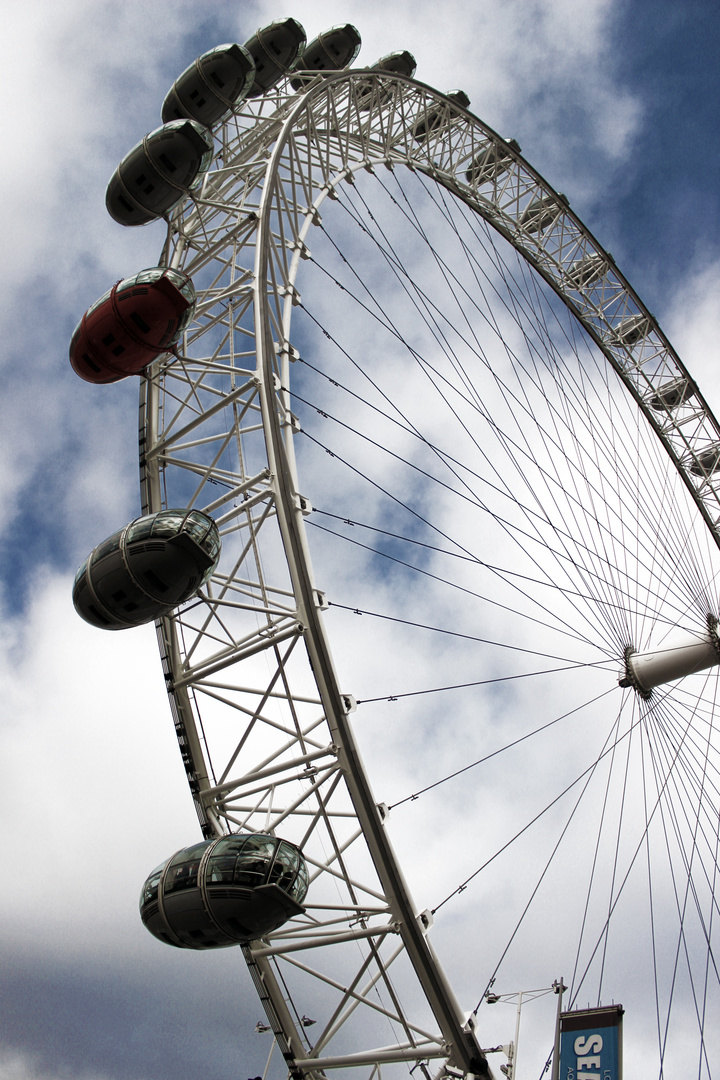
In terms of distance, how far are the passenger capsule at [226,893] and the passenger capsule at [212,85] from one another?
50.1 ft

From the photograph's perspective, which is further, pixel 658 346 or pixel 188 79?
pixel 658 346

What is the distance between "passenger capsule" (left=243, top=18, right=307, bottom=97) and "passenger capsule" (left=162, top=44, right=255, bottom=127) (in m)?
2.39

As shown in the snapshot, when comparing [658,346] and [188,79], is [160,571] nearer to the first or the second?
[188,79]

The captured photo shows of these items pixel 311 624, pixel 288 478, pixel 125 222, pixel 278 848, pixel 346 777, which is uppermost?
pixel 125 222

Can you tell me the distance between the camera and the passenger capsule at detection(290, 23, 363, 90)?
2352 cm

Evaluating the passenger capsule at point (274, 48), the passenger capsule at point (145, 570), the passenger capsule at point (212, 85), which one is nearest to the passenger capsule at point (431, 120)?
the passenger capsule at point (274, 48)

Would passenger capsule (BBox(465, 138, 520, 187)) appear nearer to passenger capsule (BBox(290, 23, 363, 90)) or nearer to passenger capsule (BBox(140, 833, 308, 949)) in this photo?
passenger capsule (BBox(290, 23, 363, 90))

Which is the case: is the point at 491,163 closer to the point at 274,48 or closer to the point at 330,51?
the point at 330,51

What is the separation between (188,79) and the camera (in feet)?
60.0

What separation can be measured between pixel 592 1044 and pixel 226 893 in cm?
916

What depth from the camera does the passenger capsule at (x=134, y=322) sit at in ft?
44.9

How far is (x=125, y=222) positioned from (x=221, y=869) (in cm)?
1266

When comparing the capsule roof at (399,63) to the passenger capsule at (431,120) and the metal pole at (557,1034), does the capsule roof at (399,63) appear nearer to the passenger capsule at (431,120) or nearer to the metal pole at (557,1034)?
the passenger capsule at (431,120)

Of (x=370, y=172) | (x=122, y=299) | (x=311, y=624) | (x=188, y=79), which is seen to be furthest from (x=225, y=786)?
(x=370, y=172)
